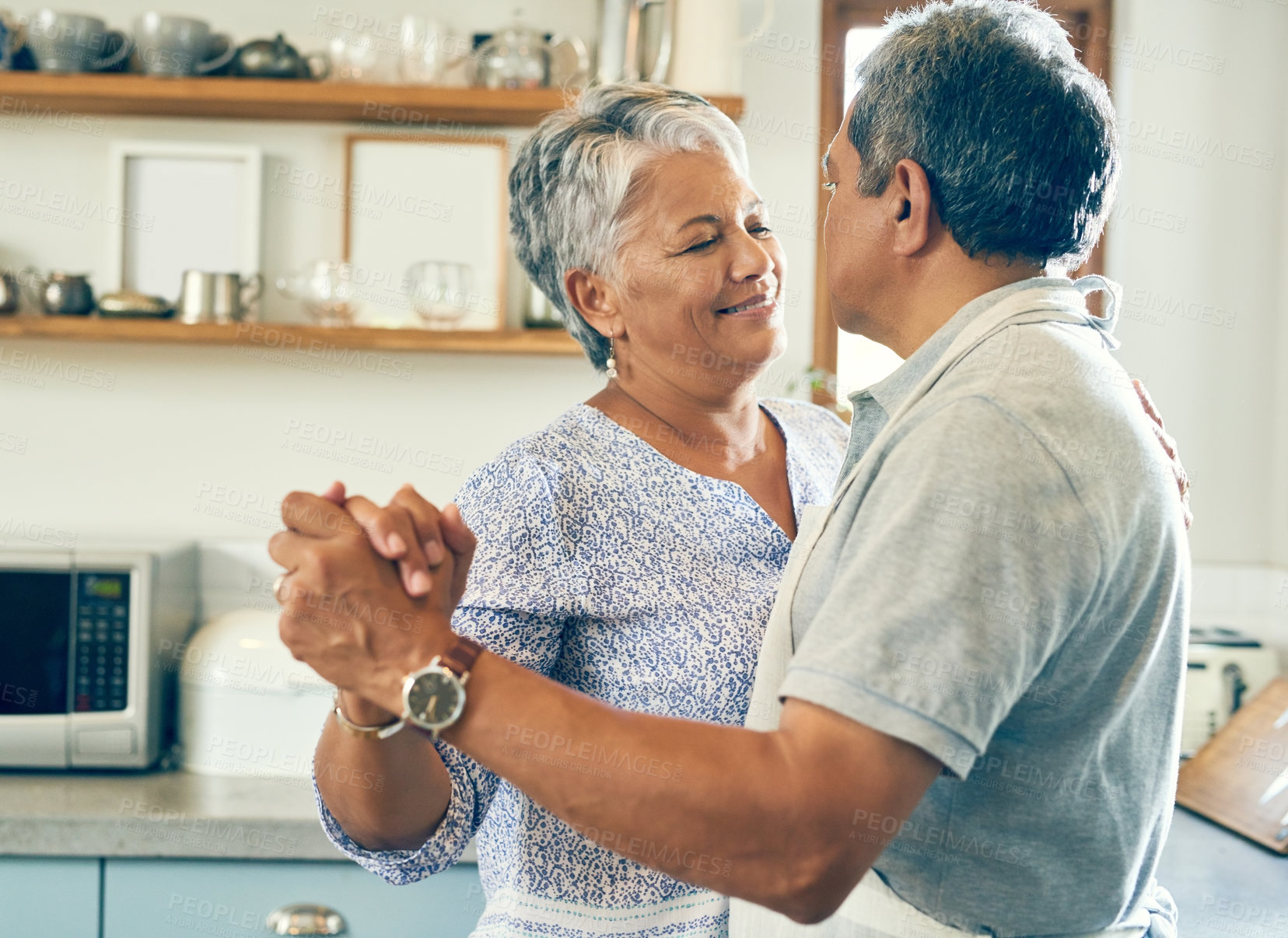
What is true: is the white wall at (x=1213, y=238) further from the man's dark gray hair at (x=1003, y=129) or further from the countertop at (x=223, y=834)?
the man's dark gray hair at (x=1003, y=129)

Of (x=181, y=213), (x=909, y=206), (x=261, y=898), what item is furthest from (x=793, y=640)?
(x=181, y=213)

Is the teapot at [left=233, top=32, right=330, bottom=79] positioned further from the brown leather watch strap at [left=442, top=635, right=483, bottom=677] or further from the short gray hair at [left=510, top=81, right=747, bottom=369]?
the brown leather watch strap at [left=442, top=635, right=483, bottom=677]

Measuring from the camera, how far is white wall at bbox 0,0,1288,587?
2.32 meters

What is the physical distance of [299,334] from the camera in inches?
85.6

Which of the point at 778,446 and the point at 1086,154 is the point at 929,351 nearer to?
the point at 1086,154

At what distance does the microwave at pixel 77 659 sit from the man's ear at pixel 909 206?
1.55 meters

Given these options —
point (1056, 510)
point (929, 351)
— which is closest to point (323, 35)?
point (929, 351)

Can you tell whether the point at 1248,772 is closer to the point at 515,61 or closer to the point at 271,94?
the point at 515,61

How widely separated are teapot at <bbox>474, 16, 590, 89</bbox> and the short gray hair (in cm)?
82

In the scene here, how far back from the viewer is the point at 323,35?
2.31m

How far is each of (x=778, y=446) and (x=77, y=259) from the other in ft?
5.49

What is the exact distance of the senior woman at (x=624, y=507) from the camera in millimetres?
1049

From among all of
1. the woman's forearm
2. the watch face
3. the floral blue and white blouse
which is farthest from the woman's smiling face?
the watch face

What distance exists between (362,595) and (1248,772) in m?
1.70
